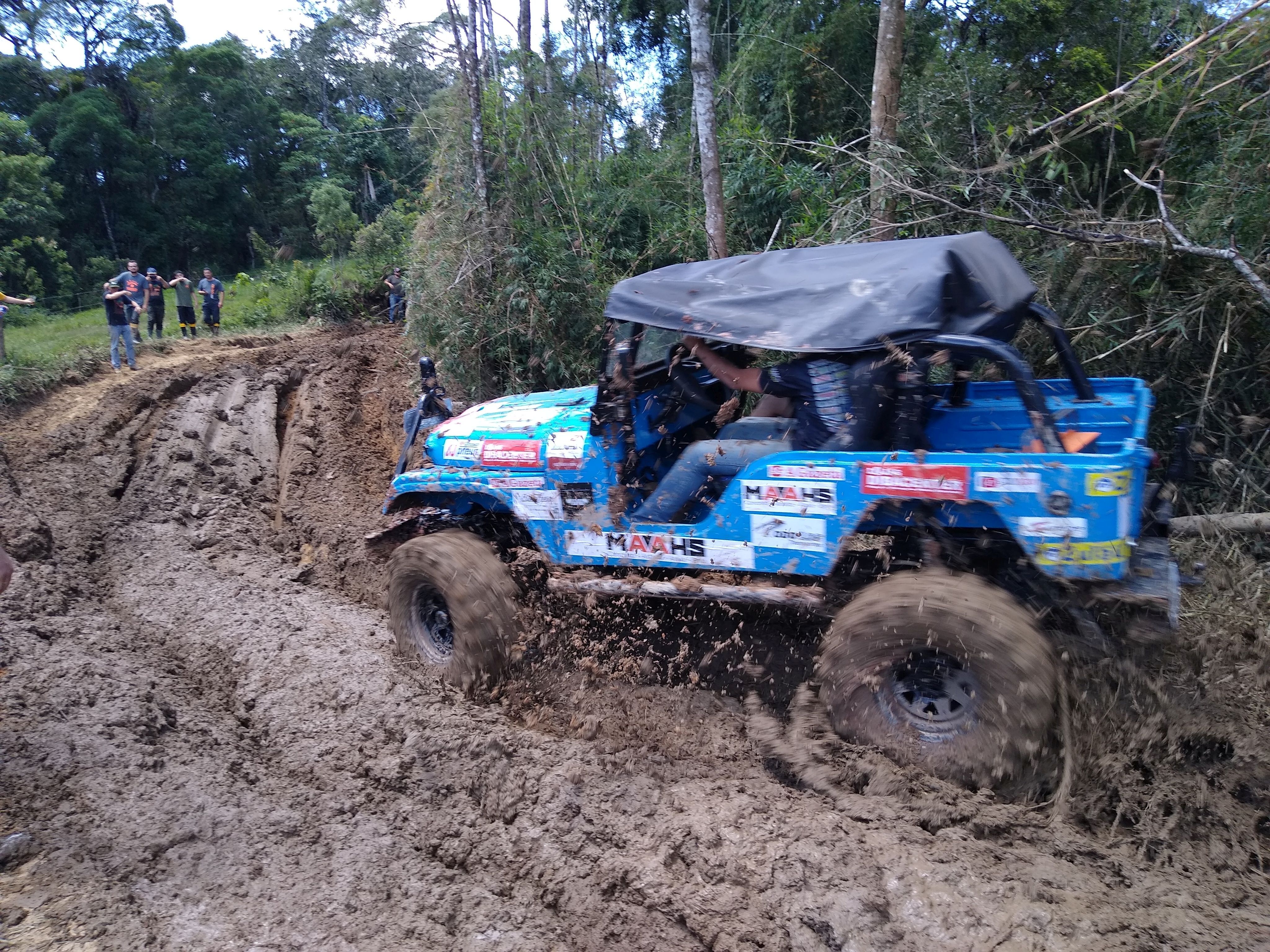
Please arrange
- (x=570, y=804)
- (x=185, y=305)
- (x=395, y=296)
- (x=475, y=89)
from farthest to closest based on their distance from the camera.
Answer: (x=395, y=296)
(x=185, y=305)
(x=475, y=89)
(x=570, y=804)

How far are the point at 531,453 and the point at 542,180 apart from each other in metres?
6.56

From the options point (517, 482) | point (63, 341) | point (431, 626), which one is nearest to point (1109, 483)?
point (517, 482)

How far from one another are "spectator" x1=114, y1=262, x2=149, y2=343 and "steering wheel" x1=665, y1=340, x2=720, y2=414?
31.3 ft

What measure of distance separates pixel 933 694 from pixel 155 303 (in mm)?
14429

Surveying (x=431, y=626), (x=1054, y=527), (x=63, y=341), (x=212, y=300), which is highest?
(x=212, y=300)

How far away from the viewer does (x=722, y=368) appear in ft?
14.3

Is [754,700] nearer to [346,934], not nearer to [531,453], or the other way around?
[531,453]

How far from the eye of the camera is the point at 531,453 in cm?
467

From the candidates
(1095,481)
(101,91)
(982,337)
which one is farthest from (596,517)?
(101,91)

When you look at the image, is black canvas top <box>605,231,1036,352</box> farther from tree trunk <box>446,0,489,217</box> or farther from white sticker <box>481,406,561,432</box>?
tree trunk <box>446,0,489,217</box>

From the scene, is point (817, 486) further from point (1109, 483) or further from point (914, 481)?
point (1109, 483)

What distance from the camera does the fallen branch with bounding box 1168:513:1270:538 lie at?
4.96 metres

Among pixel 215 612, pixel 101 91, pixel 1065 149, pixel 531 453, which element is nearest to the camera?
pixel 531 453

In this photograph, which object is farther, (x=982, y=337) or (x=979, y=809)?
(x=982, y=337)
